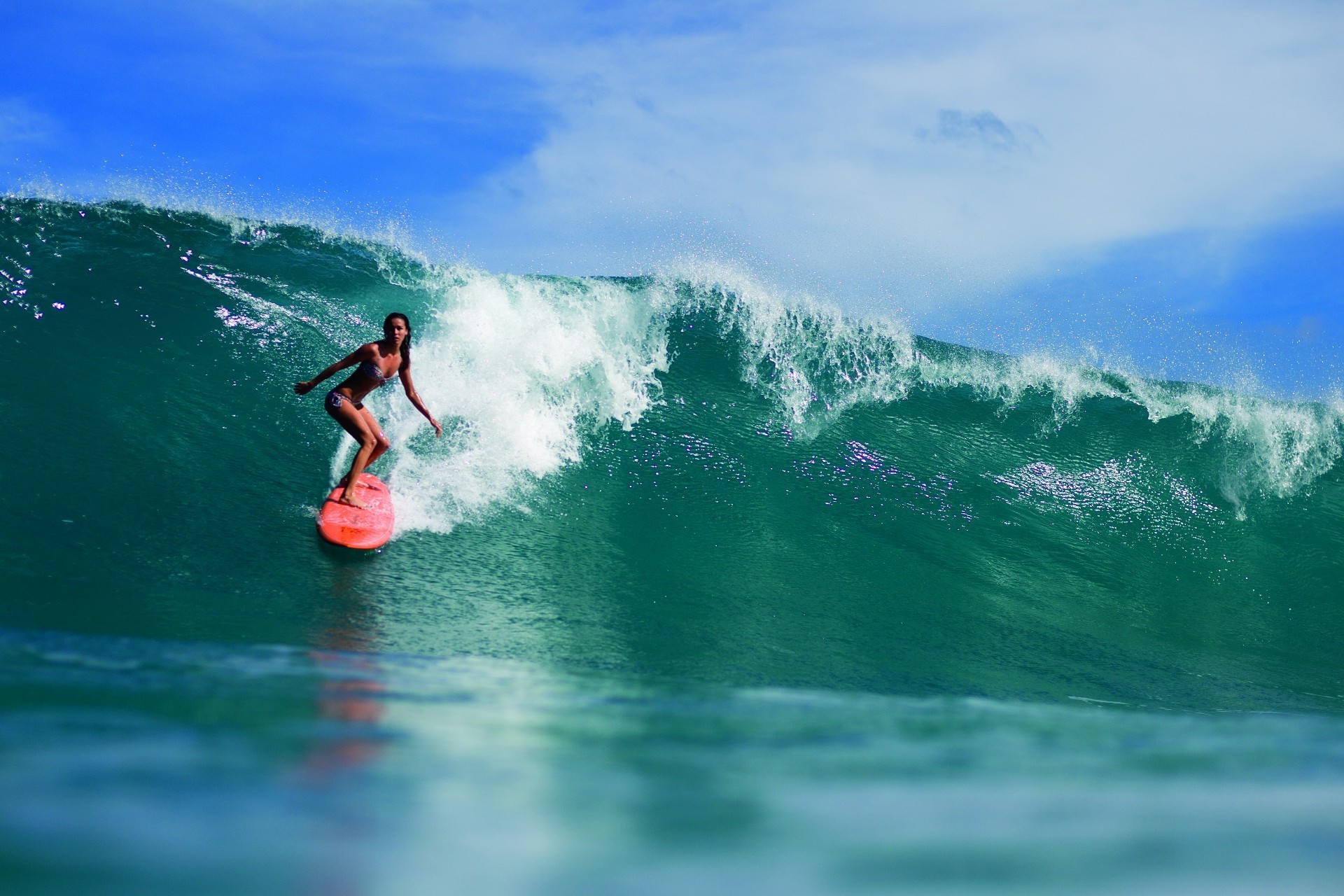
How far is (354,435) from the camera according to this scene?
5.90m

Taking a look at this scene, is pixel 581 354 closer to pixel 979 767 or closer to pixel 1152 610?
pixel 1152 610

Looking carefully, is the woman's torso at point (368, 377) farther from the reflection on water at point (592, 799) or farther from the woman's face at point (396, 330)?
the reflection on water at point (592, 799)

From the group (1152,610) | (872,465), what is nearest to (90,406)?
(872,465)

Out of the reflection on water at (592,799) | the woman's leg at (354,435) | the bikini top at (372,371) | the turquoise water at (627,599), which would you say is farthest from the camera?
the bikini top at (372,371)

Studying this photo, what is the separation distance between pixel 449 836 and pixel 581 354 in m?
7.85

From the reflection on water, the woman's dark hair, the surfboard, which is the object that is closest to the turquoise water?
the reflection on water

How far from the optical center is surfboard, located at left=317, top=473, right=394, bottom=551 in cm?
571

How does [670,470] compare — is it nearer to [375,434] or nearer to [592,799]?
[375,434]

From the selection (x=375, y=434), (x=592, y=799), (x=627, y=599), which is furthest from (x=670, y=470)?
(x=592, y=799)

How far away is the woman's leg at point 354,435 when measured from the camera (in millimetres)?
5855

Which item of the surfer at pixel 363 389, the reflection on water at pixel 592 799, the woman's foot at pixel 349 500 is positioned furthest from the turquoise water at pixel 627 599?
the surfer at pixel 363 389

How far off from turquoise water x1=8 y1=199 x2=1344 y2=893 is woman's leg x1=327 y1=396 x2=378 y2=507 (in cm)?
45

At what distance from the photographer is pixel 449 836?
1.03 m

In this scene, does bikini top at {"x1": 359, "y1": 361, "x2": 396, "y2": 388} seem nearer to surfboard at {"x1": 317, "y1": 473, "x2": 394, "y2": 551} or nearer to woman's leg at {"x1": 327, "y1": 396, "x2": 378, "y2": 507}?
woman's leg at {"x1": 327, "y1": 396, "x2": 378, "y2": 507}
